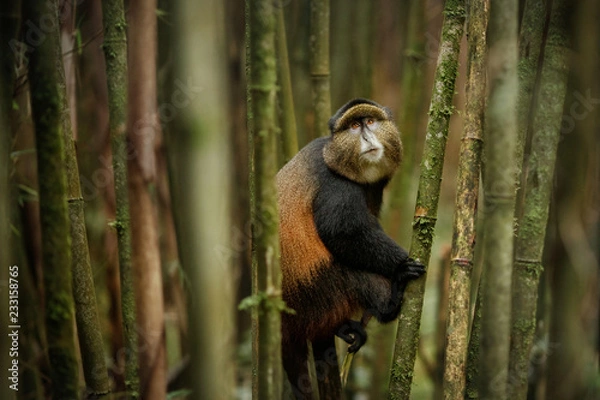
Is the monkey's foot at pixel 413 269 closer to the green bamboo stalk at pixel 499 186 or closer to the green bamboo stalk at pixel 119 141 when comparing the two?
the green bamboo stalk at pixel 499 186

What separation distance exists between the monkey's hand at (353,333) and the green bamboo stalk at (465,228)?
111 cm

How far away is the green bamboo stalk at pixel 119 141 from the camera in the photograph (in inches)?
124

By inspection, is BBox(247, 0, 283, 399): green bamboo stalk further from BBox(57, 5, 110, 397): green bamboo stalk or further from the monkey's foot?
the monkey's foot

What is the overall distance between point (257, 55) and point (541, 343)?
3365mm

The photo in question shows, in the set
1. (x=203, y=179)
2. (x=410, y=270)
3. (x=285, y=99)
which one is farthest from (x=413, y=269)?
(x=203, y=179)

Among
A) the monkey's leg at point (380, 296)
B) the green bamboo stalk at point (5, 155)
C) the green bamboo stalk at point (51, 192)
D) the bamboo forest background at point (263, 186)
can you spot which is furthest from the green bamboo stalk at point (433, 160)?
the green bamboo stalk at point (5, 155)

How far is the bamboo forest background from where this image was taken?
6.48 feet

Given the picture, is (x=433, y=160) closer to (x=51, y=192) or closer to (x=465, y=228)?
(x=465, y=228)

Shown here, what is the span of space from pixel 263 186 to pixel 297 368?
201 centimetres

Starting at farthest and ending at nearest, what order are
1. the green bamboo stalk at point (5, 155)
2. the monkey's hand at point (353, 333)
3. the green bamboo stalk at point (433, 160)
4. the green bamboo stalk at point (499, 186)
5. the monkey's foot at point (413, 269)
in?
the monkey's hand at point (353, 333) < the monkey's foot at point (413, 269) < the green bamboo stalk at point (433, 160) < the green bamboo stalk at point (5, 155) < the green bamboo stalk at point (499, 186)

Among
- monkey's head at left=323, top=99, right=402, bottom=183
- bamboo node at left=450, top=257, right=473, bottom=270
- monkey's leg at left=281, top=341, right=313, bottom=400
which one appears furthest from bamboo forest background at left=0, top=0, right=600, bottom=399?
monkey's leg at left=281, top=341, right=313, bottom=400

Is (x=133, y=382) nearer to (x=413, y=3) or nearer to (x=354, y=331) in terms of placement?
(x=354, y=331)

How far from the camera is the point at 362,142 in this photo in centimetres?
389

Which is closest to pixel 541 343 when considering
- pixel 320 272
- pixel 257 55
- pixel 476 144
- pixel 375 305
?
pixel 375 305
